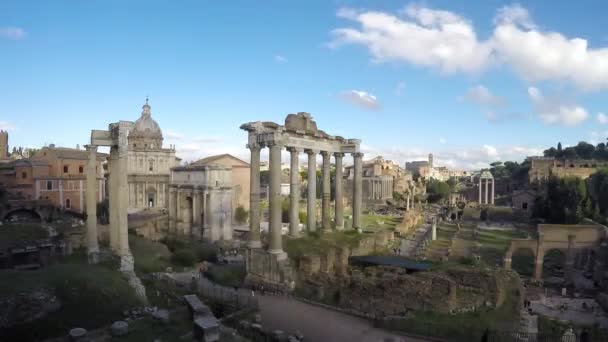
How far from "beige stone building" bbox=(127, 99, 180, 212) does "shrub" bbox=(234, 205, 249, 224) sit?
811 centimetres

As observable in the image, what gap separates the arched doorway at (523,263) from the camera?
94.7 feet

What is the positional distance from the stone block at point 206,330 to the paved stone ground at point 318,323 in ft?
10.3

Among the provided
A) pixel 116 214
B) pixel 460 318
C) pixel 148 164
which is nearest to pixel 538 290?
pixel 460 318

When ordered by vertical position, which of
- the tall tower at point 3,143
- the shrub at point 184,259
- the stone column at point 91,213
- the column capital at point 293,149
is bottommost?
the shrub at point 184,259

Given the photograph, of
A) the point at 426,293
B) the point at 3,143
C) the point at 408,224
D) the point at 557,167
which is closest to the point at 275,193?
the point at 426,293

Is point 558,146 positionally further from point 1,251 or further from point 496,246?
point 1,251

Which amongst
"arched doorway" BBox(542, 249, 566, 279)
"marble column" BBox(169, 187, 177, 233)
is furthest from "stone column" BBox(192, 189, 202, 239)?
"arched doorway" BBox(542, 249, 566, 279)

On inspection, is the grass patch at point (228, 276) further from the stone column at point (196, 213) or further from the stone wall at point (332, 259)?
the stone column at point (196, 213)

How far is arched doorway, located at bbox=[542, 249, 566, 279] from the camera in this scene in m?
28.7

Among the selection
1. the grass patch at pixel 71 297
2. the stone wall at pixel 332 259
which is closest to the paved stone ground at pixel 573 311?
the stone wall at pixel 332 259

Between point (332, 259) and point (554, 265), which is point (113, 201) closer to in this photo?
point (332, 259)

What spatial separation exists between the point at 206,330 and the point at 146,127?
141ft

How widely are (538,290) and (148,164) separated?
3985 cm

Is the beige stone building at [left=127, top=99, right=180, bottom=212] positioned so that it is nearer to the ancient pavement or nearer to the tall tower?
the tall tower
